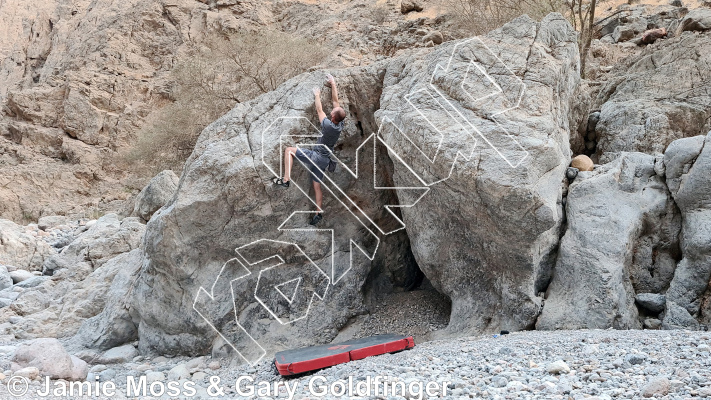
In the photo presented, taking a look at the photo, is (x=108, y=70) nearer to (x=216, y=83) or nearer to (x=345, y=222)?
(x=216, y=83)

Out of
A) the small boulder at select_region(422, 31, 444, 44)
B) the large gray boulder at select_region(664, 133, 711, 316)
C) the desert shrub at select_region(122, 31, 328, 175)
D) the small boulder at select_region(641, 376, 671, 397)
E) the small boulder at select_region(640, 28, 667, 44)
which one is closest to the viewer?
the small boulder at select_region(641, 376, 671, 397)

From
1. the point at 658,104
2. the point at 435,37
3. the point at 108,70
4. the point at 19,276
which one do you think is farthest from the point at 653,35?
the point at 108,70

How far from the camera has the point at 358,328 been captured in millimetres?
5809

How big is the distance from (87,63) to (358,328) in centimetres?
1551

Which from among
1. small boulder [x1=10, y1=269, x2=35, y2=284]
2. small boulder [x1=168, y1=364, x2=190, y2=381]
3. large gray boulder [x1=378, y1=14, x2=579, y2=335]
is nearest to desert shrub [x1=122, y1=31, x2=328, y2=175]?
small boulder [x1=10, y1=269, x2=35, y2=284]

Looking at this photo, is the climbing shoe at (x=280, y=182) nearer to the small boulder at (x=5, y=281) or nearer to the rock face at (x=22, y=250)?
the small boulder at (x=5, y=281)

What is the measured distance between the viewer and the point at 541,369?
3.32 m

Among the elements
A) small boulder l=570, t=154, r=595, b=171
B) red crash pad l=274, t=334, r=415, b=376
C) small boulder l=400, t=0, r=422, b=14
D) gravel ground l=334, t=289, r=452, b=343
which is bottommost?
gravel ground l=334, t=289, r=452, b=343

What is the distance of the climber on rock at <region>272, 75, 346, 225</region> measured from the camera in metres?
5.53

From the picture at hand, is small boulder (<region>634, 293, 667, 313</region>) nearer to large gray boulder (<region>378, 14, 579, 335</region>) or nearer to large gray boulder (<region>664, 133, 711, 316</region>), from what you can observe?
large gray boulder (<region>664, 133, 711, 316</region>)

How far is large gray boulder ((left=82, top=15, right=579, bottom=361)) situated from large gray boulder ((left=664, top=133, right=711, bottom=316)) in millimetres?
1056

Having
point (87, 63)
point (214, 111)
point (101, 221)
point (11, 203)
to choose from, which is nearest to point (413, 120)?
point (101, 221)

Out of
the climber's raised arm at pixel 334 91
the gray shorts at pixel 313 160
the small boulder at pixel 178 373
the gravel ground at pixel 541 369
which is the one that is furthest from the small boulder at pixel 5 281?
the climber's raised arm at pixel 334 91

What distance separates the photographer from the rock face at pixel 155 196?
9.99m
